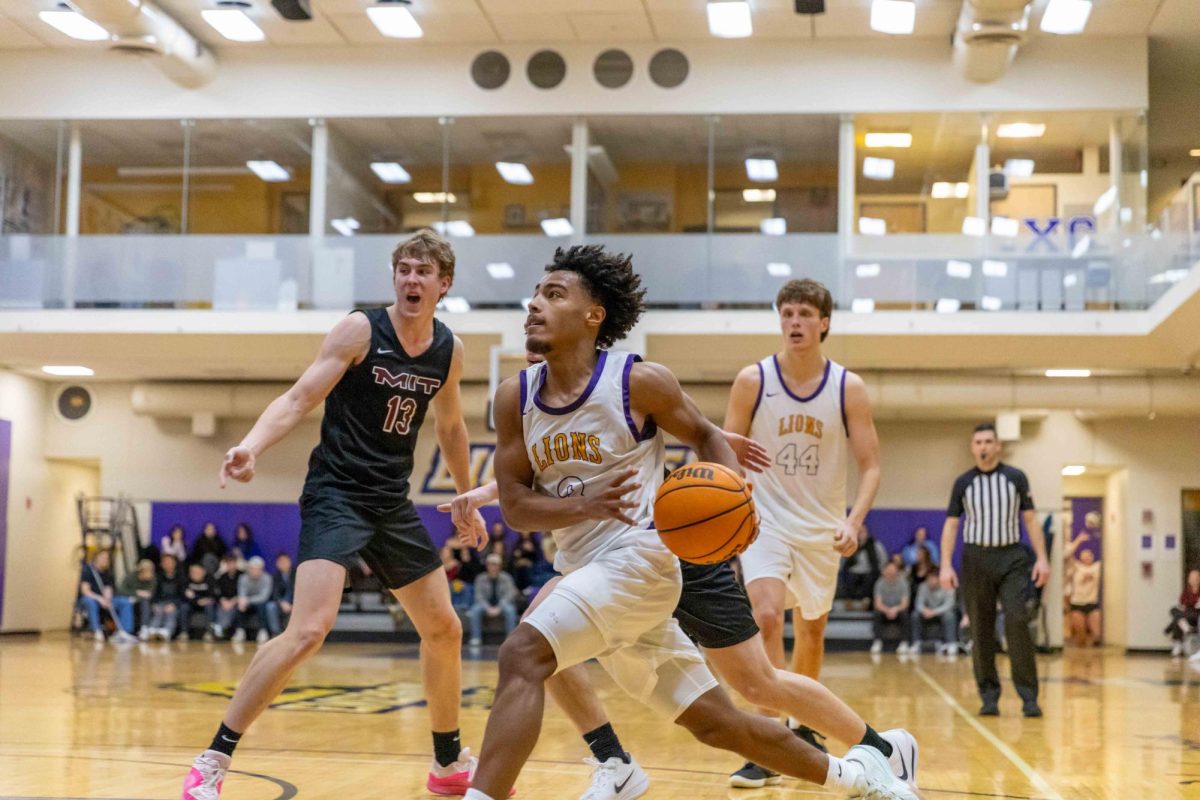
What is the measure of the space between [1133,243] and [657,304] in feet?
19.1

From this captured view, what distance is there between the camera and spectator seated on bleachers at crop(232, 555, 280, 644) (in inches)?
734

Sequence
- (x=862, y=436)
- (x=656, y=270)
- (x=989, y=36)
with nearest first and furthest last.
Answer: (x=862, y=436) < (x=989, y=36) < (x=656, y=270)

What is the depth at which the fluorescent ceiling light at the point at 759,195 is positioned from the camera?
700 inches

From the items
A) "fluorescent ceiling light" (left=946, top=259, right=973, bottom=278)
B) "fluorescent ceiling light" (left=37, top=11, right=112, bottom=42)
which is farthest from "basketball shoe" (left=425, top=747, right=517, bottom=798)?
"fluorescent ceiling light" (left=37, top=11, right=112, bottom=42)

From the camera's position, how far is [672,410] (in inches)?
152

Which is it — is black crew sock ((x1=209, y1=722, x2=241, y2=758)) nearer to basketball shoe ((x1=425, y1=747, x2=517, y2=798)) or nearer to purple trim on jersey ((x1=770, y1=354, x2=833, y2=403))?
basketball shoe ((x1=425, y1=747, x2=517, y2=798))

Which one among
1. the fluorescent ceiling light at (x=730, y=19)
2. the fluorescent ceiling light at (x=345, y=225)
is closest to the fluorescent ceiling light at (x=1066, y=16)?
the fluorescent ceiling light at (x=730, y=19)

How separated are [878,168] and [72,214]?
10.7m

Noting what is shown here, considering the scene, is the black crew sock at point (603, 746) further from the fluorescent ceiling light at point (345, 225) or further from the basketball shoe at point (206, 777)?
the fluorescent ceiling light at point (345, 225)

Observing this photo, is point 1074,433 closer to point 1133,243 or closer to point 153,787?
point 1133,243

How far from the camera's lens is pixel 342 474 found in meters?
4.89

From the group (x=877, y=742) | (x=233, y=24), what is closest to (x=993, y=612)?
(x=877, y=742)

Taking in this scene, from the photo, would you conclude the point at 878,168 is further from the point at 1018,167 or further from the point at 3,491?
the point at 3,491

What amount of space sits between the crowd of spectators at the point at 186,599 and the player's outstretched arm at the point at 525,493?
15.3 meters
